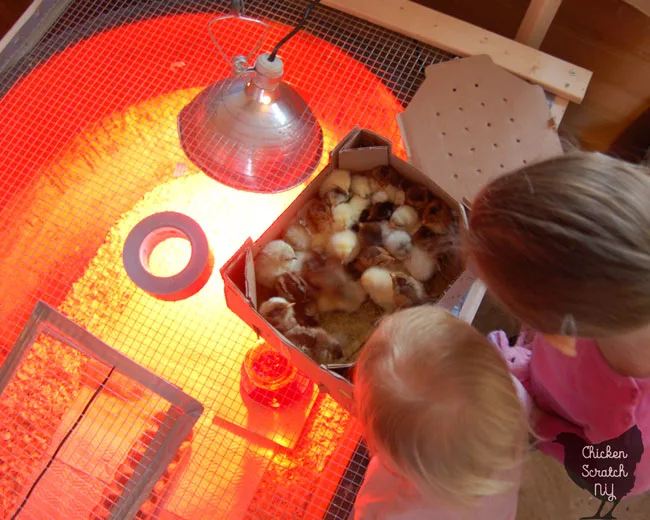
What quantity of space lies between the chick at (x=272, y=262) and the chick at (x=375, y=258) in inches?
5.8

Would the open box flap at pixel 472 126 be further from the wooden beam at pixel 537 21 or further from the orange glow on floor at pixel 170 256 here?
the orange glow on floor at pixel 170 256

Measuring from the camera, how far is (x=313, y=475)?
1057 millimetres

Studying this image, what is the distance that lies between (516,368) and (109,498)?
84cm

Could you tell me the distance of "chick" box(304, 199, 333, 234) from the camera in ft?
3.74

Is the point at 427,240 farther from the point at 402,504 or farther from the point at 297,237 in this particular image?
the point at 402,504

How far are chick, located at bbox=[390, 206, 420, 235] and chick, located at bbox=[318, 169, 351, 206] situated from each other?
0.11 metres

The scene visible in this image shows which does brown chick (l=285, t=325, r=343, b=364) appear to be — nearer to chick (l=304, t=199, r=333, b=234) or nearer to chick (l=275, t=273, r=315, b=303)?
chick (l=275, t=273, r=315, b=303)

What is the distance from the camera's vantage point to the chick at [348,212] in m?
1.14

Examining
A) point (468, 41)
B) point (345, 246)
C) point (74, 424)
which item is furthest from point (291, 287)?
point (468, 41)

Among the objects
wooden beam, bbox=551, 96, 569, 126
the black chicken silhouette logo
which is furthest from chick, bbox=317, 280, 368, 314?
wooden beam, bbox=551, 96, 569, 126

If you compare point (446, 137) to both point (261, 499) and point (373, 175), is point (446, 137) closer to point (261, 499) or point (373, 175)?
point (373, 175)

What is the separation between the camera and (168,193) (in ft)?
4.50

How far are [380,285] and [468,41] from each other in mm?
727

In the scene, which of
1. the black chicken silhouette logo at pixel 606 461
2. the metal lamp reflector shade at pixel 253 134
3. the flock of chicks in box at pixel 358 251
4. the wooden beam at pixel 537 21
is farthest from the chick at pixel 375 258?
the wooden beam at pixel 537 21
